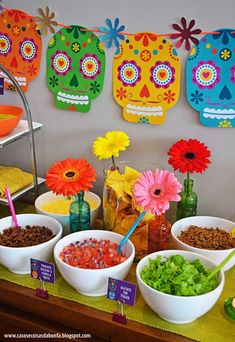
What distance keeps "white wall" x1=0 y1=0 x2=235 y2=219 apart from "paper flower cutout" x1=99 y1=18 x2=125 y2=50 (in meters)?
0.02

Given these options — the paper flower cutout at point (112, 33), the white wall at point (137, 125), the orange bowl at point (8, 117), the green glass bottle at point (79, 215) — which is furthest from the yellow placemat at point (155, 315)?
the paper flower cutout at point (112, 33)

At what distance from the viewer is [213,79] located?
1.37 meters

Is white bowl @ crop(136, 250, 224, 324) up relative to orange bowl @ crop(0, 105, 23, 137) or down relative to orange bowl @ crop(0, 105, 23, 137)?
down

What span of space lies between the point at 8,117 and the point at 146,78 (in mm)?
476

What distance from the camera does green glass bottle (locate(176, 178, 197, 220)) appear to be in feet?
4.80

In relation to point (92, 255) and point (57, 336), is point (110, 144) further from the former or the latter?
point (57, 336)

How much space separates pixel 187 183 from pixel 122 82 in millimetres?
382

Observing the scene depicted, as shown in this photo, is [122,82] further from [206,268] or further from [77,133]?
[206,268]

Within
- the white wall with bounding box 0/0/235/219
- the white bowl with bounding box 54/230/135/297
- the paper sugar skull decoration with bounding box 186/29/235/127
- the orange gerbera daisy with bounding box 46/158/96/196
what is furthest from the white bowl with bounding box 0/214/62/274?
the paper sugar skull decoration with bounding box 186/29/235/127

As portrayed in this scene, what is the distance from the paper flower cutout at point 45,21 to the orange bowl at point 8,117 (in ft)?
0.91

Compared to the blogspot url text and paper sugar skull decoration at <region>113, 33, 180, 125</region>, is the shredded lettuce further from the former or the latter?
paper sugar skull decoration at <region>113, 33, 180, 125</region>

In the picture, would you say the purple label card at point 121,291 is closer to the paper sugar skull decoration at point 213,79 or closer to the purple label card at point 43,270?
the purple label card at point 43,270

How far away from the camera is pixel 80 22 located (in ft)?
4.93

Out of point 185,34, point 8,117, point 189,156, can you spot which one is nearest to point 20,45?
point 8,117
